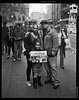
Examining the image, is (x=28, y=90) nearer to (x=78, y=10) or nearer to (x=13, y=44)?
(x=13, y=44)

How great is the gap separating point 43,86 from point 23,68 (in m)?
0.67

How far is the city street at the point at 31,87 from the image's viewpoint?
19.5ft

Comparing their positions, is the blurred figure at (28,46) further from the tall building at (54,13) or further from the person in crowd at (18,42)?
the tall building at (54,13)

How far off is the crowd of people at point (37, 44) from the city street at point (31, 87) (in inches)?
4.8

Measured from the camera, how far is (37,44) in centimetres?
609

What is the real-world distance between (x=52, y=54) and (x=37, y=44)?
483 millimetres

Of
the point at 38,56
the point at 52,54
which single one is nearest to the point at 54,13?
the point at 52,54

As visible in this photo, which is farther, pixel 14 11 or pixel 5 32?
pixel 14 11

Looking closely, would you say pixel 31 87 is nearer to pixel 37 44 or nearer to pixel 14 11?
pixel 37 44

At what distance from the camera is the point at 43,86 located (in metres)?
6.20

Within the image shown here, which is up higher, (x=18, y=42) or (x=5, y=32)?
(x=5, y=32)

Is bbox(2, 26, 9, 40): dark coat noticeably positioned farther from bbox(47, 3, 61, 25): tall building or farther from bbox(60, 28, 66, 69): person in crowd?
bbox(60, 28, 66, 69): person in crowd

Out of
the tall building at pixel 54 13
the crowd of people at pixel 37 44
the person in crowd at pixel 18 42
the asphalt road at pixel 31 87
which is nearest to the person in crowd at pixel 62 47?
the crowd of people at pixel 37 44

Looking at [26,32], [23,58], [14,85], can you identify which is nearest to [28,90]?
[14,85]
